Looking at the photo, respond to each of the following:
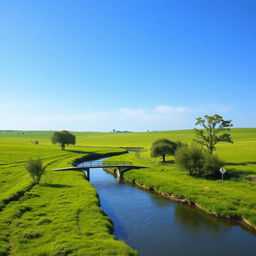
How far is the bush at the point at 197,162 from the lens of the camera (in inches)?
1939

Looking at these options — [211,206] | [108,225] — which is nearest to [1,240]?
[108,225]

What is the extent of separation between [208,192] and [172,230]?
45.9 ft

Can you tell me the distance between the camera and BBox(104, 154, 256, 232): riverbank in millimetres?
30875

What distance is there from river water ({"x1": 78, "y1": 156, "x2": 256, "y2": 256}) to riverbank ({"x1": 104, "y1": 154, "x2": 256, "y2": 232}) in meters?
1.47

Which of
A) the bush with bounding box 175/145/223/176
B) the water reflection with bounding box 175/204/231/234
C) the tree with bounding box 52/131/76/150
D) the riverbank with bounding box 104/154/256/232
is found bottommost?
the water reflection with bounding box 175/204/231/234

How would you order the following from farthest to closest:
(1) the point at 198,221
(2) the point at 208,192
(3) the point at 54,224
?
(2) the point at 208,192
(1) the point at 198,221
(3) the point at 54,224

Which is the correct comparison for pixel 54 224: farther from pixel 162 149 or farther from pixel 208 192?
pixel 162 149

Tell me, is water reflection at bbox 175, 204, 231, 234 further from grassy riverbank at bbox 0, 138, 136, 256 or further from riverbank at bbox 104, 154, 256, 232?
grassy riverbank at bbox 0, 138, 136, 256

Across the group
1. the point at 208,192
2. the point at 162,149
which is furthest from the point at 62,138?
the point at 208,192

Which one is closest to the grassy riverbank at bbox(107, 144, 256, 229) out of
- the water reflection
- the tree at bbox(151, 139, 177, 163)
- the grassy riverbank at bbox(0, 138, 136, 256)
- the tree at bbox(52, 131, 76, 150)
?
the water reflection

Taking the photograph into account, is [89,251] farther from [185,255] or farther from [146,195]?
[146,195]

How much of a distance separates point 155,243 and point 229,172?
3213 cm

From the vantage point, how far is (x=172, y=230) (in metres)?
27.4

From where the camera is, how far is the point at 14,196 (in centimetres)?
3303
